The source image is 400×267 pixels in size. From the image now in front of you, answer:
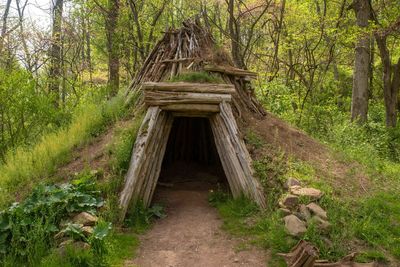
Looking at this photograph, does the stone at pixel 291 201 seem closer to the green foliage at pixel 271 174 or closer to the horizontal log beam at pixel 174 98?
the green foliage at pixel 271 174

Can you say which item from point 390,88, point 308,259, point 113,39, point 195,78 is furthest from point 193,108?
point 390,88

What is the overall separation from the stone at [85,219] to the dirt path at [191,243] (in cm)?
66

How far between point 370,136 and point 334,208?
6.66 m

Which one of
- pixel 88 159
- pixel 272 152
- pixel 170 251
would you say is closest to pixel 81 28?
pixel 88 159

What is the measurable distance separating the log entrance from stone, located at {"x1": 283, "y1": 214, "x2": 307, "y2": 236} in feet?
2.53

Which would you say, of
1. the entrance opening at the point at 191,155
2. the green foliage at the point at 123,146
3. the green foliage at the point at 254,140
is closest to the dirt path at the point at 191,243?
the green foliage at the point at 123,146

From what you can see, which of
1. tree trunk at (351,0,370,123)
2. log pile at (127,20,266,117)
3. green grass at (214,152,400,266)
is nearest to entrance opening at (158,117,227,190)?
log pile at (127,20,266,117)

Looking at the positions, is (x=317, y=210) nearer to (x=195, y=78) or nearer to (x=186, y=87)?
(x=186, y=87)

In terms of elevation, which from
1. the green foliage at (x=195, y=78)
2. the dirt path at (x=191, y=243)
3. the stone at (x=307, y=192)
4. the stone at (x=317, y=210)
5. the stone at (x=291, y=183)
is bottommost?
the dirt path at (x=191, y=243)

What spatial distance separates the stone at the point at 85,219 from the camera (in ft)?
15.3

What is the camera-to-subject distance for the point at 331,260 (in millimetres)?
4355

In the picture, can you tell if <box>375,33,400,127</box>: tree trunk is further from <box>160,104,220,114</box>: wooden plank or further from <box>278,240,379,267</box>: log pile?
<box>278,240,379,267</box>: log pile

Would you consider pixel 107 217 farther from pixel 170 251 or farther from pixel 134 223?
pixel 170 251

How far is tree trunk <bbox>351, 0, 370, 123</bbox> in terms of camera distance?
10.7 m
